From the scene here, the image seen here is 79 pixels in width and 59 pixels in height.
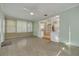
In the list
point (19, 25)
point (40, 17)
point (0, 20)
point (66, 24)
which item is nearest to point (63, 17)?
point (66, 24)

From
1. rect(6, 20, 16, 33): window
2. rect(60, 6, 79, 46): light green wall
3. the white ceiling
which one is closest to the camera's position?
the white ceiling

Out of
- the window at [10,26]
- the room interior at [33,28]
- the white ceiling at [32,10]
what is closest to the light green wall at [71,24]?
the room interior at [33,28]

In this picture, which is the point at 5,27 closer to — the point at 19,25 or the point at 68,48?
the point at 19,25

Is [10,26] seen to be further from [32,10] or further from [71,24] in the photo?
[71,24]

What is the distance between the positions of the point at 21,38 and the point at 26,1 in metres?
1.86

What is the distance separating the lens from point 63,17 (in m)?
4.66

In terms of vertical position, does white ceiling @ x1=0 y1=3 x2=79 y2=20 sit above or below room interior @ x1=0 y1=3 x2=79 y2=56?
above

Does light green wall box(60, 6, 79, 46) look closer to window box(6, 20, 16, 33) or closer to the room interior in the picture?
the room interior

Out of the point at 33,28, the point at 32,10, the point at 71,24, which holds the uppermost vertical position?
the point at 32,10

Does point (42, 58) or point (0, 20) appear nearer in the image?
point (42, 58)

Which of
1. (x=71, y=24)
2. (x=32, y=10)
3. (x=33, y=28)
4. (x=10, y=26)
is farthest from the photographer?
(x=71, y=24)

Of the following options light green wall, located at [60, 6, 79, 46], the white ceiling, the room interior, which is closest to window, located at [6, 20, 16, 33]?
the room interior

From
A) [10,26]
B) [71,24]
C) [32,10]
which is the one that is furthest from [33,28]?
[71,24]

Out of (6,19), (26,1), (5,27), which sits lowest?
(5,27)
